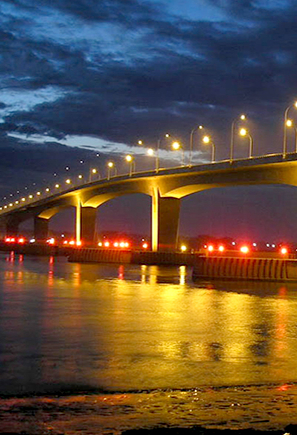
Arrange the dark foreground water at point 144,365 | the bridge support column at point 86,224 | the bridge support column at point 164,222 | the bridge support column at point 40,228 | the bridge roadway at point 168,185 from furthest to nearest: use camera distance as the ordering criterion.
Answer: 1. the bridge support column at point 40,228
2. the bridge support column at point 86,224
3. the bridge support column at point 164,222
4. the bridge roadway at point 168,185
5. the dark foreground water at point 144,365

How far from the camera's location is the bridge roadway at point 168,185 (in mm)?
69538

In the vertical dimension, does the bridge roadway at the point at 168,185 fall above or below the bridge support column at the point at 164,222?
above

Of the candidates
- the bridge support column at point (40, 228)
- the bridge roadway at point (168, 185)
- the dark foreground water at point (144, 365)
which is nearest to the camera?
the dark foreground water at point (144, 365)

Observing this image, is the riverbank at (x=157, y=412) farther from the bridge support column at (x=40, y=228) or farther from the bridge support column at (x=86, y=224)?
the bridge support column at (x=40, y=228)

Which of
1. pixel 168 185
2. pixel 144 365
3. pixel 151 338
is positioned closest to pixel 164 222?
pixel 168 185

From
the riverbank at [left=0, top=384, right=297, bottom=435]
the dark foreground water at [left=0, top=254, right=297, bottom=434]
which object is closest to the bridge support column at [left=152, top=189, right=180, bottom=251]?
the dark foreground water at [left=0, top=254, right=297, bottom=434]

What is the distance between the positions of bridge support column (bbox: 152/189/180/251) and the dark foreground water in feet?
202

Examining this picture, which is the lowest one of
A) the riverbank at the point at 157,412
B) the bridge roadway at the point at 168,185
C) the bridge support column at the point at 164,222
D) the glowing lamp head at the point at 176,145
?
→ the riverbank at the point at 157,412

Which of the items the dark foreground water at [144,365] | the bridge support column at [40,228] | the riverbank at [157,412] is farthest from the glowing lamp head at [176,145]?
the bridge support column at [40,228]

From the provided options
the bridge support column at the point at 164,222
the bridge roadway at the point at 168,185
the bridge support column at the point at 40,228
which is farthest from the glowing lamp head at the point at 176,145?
the bridge support column at the point at 40,228

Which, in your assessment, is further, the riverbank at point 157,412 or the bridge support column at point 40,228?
the bridge support column at point 40,228

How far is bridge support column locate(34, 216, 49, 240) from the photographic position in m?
154

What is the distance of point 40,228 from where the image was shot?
6112 inches

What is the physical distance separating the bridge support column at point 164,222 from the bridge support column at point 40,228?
69403mm
